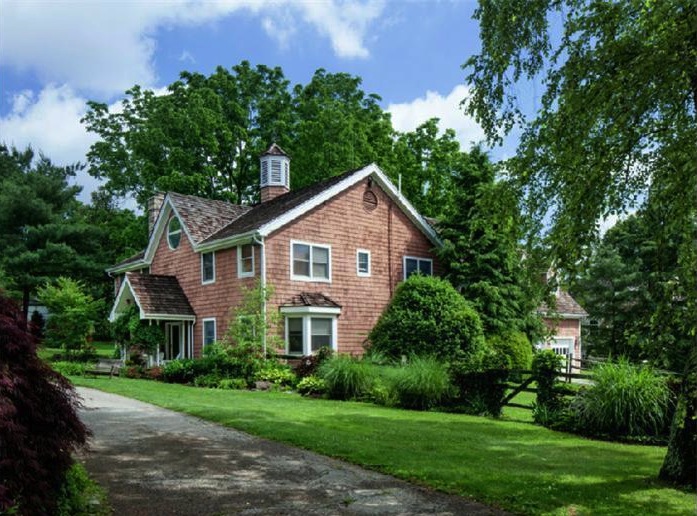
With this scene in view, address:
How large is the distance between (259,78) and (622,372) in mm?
39006

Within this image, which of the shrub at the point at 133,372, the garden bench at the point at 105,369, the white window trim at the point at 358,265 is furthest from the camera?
the white window trim at the point at 358,265

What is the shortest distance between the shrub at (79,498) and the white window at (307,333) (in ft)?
51.4

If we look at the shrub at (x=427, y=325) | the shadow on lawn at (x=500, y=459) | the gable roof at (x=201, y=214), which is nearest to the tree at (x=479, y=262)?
the shrub at (x=427, y=325)

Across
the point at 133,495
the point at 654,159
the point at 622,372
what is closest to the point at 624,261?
the point at 622,372

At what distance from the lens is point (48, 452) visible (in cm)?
518

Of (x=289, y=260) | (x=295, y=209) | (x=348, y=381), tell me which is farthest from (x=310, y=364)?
(x=295, y=209)

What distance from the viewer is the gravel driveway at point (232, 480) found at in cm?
620

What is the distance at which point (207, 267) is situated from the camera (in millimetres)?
24859

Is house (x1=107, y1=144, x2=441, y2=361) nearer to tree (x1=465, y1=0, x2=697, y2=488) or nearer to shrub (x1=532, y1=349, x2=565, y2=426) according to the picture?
shrub (x1=532, y1=349, x2=565, y2=426)

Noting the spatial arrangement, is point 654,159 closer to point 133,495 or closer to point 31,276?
point 133,495

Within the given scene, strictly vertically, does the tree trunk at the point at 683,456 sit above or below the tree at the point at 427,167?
below

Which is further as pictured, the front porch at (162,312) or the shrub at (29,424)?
the front porch at (162,312)

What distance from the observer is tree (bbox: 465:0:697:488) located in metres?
6.55

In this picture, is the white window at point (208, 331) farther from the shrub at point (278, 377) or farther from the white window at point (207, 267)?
the shrub at point (278, 377)
